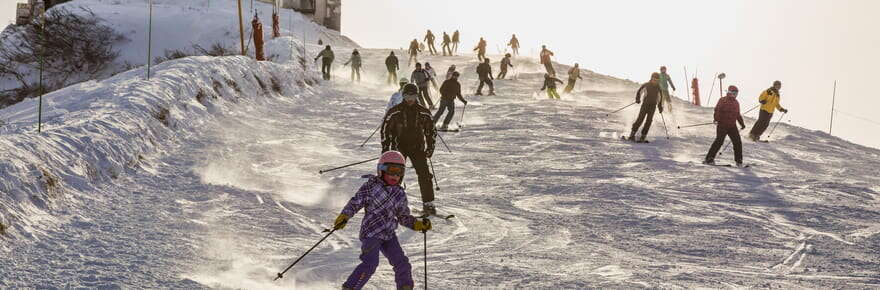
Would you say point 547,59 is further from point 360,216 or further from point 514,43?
point 360,216

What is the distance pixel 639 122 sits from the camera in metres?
17.8

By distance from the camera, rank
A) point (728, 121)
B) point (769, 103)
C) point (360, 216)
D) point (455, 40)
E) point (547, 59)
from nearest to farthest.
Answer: point (360, 216), point (728, 121), point (769, 103), point (547, 59), point (455, 40)

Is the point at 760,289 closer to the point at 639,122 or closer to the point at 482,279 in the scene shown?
the point at 482,279

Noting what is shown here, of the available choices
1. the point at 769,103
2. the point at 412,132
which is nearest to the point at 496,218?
the point at 412,132

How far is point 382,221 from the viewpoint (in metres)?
6.43

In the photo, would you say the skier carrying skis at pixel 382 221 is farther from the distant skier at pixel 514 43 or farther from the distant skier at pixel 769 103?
the distant skier at pixel 514 43

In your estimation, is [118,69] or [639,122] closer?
[639,122]

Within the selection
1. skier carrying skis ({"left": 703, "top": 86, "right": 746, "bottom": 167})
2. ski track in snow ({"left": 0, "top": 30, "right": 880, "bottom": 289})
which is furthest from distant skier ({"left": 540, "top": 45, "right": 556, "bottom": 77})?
skier carrying skis ({"left": 703, "top": 86, "right": 746, "bottom": 167})

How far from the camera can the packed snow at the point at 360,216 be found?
7.57 m

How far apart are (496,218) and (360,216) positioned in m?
1.76

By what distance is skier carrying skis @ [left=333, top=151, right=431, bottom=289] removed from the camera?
6.41 m

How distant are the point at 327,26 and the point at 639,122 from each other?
61.4 m

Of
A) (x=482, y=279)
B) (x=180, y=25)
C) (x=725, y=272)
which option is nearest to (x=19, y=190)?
(x=482, y=279)

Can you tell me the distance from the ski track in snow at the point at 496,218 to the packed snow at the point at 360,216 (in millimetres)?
36
